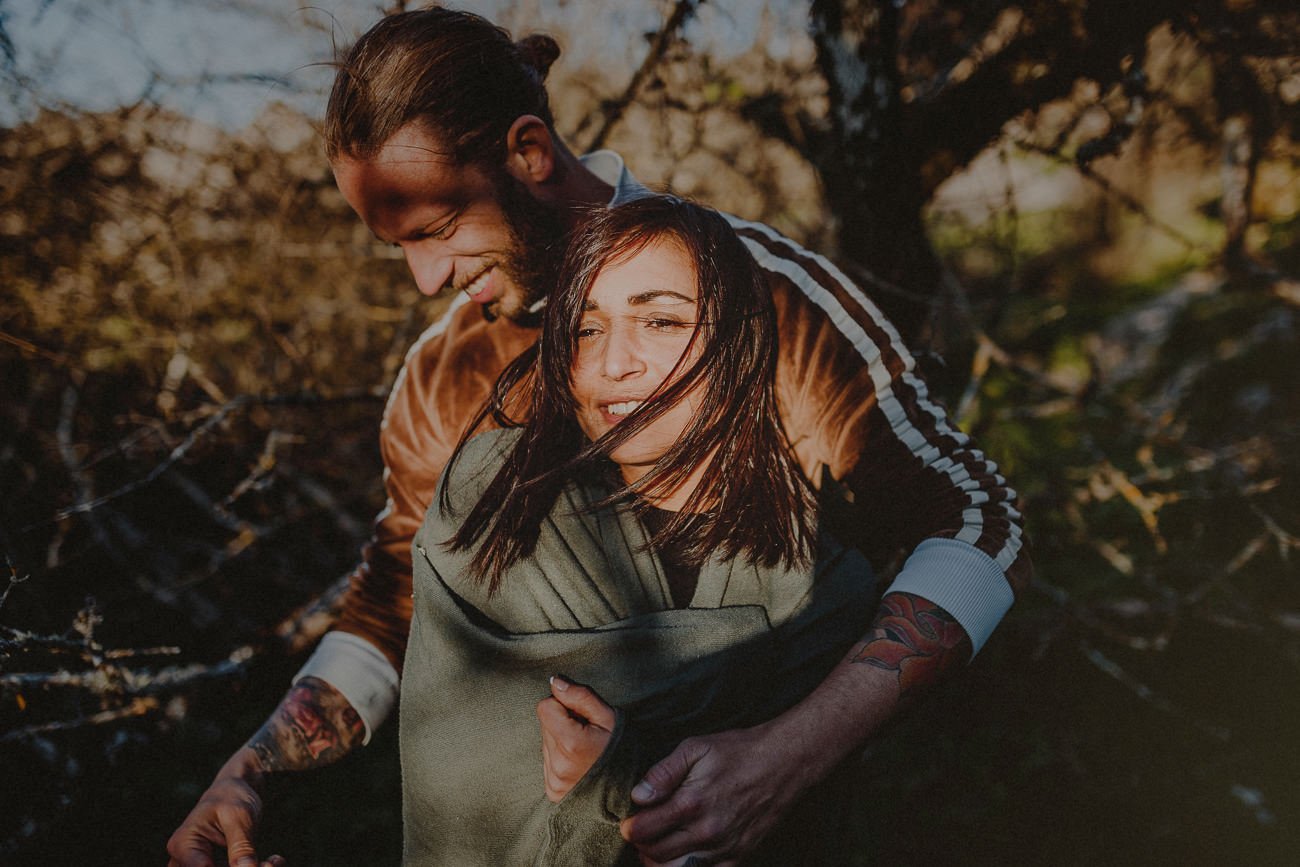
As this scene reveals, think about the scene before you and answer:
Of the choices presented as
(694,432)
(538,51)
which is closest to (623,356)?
(694,432)

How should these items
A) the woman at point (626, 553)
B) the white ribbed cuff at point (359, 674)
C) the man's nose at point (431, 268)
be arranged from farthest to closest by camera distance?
the white ribbed cuff at point (359, 674)
the man's nose at point (431, 268)
the woman at point (626, 553)

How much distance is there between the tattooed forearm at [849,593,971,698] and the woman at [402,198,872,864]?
0.07 m

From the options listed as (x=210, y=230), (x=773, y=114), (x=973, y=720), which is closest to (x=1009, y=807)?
(x=973, y=720)

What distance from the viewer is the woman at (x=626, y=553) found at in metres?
1.32

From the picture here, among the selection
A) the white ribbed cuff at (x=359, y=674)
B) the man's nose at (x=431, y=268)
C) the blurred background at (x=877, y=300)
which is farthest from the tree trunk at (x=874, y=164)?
the white ribbed cuff at (x=359, y=674)

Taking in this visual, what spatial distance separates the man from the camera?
1.40 m

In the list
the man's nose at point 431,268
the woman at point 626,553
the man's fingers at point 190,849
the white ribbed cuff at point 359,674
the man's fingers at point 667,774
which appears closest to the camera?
the man's fingers at point 667,774

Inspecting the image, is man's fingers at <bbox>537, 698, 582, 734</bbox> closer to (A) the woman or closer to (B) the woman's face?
(A) the woman

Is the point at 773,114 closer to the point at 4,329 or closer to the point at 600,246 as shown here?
the point at 600,246

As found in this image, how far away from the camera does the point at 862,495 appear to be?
1.60 m

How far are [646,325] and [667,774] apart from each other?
81cm

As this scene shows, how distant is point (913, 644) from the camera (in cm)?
140

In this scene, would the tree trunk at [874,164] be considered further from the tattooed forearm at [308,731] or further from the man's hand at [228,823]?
the man's hand at [228,823]

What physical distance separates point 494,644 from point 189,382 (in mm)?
3182
